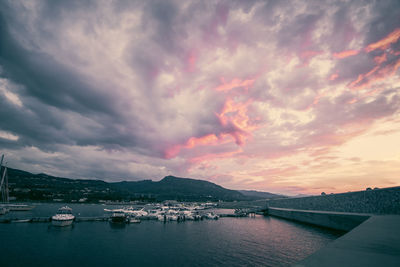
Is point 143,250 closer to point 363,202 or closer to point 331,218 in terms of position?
point 331,218

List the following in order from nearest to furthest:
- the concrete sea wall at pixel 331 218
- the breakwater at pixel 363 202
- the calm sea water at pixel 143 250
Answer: the calm sea water at pixel 143 250
the breakwater at pixel 363 202
the concrete sea wall at pixel 331 218

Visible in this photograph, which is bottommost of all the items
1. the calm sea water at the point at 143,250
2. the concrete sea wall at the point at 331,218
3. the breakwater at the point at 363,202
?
the calm sea water at the point at 143,250

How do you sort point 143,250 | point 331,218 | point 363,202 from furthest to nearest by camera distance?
point 331,218 → point 363,202 → point 143,250

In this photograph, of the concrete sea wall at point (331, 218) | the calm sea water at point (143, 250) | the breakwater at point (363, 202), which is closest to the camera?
the calm sea water at point (143, 250)

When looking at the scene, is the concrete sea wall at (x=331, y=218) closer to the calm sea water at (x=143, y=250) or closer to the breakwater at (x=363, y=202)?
the breakwater at (x=363, y=202)

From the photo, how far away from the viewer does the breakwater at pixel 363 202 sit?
124ft

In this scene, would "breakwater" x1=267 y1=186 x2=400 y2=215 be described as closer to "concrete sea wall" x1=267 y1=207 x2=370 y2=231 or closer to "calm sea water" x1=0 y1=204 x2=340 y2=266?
"concrete sea wall" x1=267 y1=207 x2=370 y2=231

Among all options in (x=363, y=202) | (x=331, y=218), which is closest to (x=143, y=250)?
(x=331, y=218)

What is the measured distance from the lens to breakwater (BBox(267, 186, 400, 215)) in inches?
1487

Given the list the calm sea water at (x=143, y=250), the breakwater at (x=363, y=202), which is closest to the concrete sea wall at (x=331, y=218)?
the breakwater at (x=363, y=202)

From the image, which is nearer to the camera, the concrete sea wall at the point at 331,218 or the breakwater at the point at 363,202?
the breakwater at the point at 363,202

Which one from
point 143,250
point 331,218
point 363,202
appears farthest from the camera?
point 331,218

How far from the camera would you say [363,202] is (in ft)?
149

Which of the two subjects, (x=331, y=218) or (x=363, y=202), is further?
(x=331, y=218)
